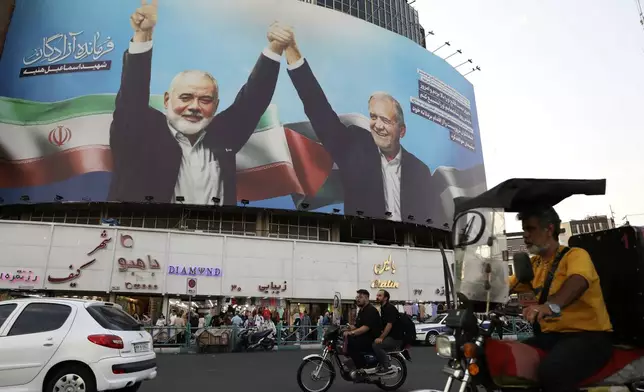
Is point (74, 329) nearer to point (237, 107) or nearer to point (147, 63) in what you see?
point (237, 107)

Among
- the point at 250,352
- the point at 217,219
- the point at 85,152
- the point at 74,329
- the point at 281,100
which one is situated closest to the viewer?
the point at 74,329

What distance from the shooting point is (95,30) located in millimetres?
32781

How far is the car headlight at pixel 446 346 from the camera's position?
2693 millimetres

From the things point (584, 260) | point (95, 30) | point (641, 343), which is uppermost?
point (95, 30)

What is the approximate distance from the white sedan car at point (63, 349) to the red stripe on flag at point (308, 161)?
2533 centimetres

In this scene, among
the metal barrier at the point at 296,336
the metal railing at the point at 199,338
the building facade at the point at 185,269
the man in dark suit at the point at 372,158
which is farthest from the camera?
the man in dark suit at the point at 372,158

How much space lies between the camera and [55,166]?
29.2 meters

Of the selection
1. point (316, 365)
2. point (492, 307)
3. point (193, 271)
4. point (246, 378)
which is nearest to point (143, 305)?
point (193, 271)

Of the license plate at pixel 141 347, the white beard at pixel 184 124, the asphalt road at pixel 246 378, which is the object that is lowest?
the asphalt road at pixel 246 378

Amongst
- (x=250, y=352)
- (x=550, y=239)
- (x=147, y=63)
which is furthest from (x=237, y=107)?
(x=550, y=239)

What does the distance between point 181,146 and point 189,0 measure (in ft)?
43.3

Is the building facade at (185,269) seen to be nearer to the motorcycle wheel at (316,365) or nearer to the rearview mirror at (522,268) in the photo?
the motorcycle wheel at (316,365)

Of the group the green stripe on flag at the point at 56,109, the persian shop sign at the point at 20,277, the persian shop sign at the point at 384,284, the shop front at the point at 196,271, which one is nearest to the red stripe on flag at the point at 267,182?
the shop front at the point at 196,271

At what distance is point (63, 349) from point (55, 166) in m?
27.7
